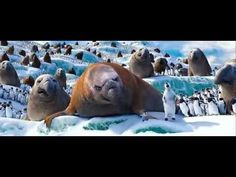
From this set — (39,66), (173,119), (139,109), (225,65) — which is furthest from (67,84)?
(225,65)

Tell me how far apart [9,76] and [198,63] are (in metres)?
2.28

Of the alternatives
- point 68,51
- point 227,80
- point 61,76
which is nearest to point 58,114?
point 61,76

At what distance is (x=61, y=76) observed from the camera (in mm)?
6637

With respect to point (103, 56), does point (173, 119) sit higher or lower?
lower

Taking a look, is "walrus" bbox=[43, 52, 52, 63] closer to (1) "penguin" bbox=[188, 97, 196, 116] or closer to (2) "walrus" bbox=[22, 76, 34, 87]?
(2) "walrus" bbox=[22, 76, 34, 87]

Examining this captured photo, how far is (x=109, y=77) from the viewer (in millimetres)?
6285

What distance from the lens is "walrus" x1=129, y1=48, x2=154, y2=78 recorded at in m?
6.64

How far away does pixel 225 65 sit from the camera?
6.62m

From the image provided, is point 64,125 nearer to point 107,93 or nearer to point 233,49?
point 107,93

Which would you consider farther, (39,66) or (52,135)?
(39,66)

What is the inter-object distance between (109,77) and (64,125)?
0.74m

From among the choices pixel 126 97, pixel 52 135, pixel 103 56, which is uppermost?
pixel 103 56

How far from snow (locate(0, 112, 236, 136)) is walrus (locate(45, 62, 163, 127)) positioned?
76 millimetres

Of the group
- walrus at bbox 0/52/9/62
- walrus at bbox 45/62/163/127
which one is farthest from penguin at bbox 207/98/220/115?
walrus at bbox 0/52/9/62
